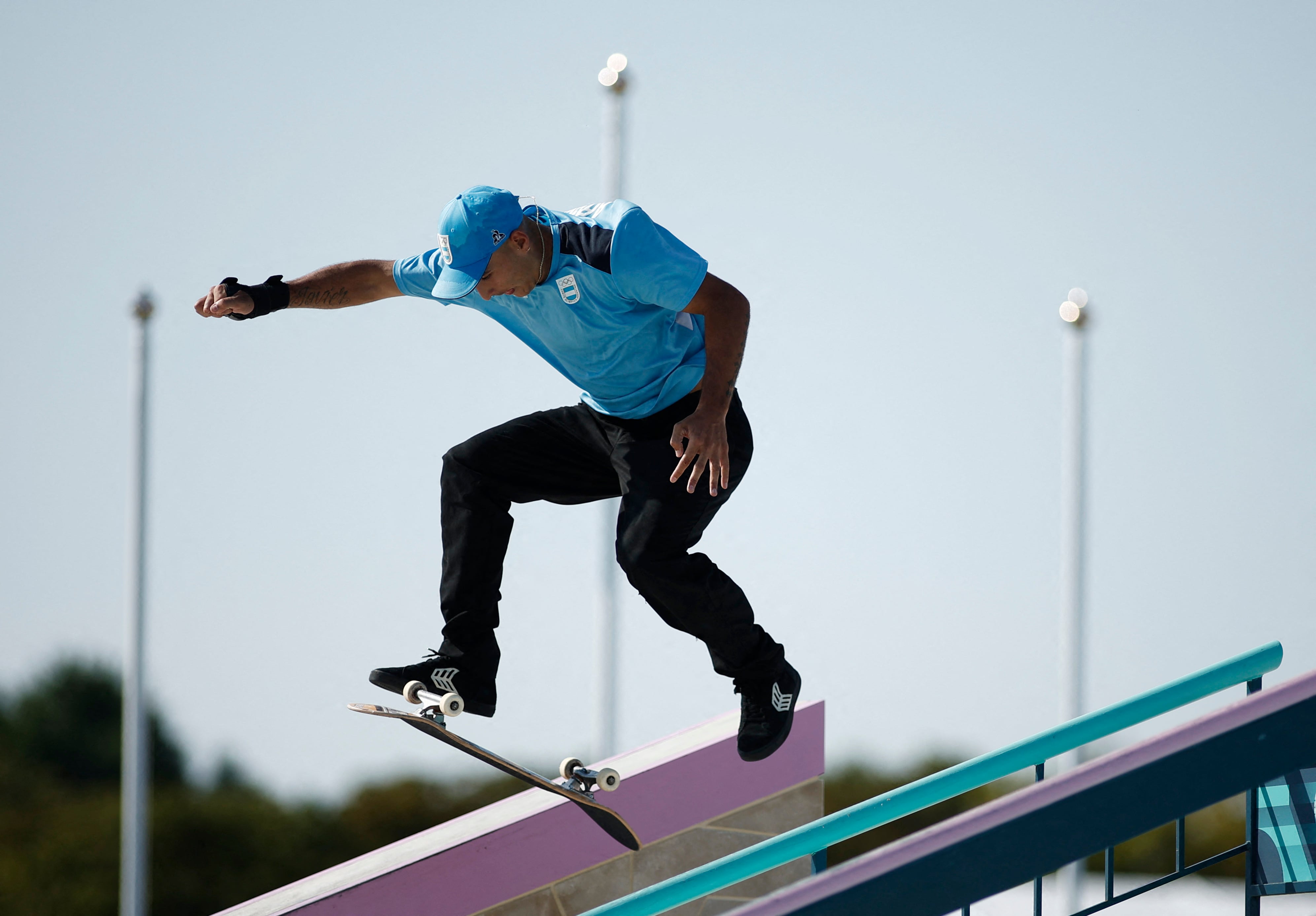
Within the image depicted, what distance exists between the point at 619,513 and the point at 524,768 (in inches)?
45.6

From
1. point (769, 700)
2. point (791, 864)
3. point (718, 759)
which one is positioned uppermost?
point (769, 700)

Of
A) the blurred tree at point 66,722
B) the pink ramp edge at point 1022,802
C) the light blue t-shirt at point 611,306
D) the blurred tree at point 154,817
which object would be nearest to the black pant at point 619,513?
the light blue t-shirt at point 611,306

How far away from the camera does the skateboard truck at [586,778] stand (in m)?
4.86

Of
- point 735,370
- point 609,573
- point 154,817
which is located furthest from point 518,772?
point 154,817

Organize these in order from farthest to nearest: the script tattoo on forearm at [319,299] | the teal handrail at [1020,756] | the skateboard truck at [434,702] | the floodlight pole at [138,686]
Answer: the floodlight pole at [138,686] → the script tattoo on forearm at [319,299] → the skateboard truck at [434,702] → the teal handrail at [1020,756]

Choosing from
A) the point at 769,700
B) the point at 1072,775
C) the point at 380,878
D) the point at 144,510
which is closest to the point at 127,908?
the point at 144,510

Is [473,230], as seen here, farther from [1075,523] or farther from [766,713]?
[1075,523]

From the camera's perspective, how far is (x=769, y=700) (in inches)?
191

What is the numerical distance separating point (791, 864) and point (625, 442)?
86.1 inches

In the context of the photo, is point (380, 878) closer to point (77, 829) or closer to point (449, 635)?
point (449, 635)

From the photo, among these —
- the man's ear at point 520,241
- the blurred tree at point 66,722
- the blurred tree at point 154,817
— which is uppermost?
the man's ear at point 520,241

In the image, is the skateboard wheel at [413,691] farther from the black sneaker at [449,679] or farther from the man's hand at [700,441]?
the man's hand at [700,441]

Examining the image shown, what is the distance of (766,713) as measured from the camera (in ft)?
15.9

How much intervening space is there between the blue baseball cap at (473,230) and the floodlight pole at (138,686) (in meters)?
9.09
